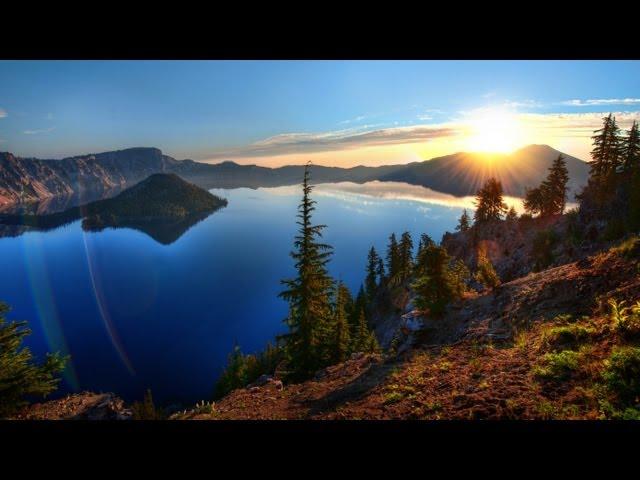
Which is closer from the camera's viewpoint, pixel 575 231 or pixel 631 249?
pixel 631 249

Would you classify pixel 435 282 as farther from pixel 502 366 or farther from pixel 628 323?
pixel 628 323

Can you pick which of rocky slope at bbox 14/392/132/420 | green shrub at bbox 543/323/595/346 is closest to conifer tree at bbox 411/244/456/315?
green shrub at bbox 543/323/595/346

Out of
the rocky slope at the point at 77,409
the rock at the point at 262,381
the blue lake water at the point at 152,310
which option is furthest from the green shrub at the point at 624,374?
the blue lake water at the point at 152,310

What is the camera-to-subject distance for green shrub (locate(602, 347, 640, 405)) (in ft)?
17.2

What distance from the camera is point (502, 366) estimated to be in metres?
8.39

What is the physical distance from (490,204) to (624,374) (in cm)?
6060

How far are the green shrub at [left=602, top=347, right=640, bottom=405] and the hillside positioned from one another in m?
0.03

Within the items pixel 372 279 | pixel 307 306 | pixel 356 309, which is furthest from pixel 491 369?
pixel 372 279

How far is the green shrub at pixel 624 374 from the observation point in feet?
17.2

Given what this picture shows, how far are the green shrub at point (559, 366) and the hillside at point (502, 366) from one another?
23 mm
